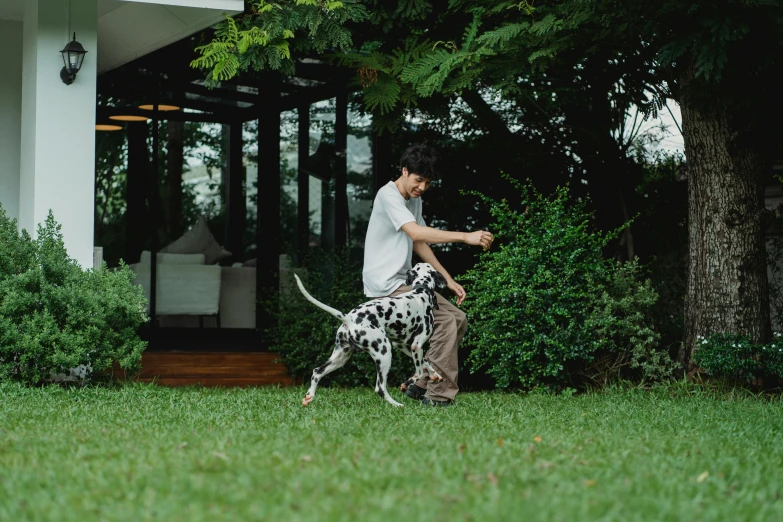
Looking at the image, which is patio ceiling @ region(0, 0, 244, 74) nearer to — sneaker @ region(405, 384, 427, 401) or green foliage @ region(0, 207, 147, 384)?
green foliage @ region(0, 207, 147, 384)

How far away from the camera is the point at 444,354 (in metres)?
6.86

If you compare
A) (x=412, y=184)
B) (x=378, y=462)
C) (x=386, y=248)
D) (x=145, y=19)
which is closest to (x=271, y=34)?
(x=145, y=19)

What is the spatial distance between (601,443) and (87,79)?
19.4ft

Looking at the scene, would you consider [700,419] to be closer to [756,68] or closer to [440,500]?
[756,68]

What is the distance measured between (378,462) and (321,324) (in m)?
5.57

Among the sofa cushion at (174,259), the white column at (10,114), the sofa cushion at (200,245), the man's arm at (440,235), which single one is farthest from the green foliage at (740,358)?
the white column at (10,114)

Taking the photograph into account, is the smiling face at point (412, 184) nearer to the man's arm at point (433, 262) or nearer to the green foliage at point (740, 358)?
the man's arm at point (433, 262)

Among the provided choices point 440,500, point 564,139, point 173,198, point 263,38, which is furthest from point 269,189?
point 440,500

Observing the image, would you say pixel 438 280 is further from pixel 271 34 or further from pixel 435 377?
pixel 271 34

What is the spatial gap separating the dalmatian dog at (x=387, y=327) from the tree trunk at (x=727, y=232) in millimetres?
3438

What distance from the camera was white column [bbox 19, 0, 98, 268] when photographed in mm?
8359

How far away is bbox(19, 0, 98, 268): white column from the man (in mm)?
2988

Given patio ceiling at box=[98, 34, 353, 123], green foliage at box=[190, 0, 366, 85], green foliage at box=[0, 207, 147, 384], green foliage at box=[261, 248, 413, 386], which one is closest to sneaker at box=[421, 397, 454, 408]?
green foliage at box=[261, 248, 413, 386]

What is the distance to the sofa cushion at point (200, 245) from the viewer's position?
1187 centimetres
